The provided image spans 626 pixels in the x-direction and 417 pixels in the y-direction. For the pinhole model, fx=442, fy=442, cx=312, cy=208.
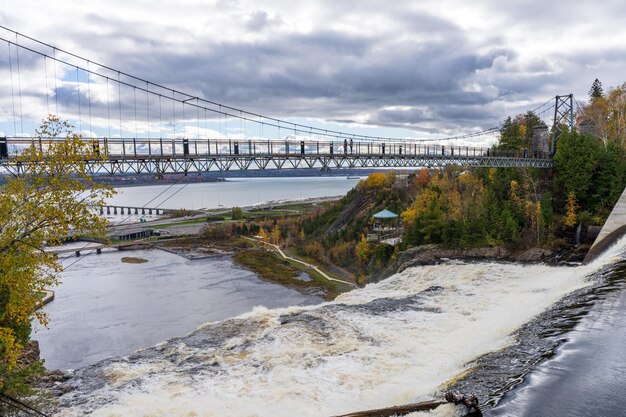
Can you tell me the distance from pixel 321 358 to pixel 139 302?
3387 cm

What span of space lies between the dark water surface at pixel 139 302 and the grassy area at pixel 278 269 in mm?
1777

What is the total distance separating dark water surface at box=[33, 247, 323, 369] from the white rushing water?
13.5m

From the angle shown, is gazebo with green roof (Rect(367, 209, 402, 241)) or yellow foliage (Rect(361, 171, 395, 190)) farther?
yellow foliage (Rect(361, 171, 395, 190))

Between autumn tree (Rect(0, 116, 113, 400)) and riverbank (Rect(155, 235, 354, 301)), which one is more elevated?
autumn tree (Rect(0, 116, 113, 400))

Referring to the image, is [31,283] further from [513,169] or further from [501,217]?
[513,169]

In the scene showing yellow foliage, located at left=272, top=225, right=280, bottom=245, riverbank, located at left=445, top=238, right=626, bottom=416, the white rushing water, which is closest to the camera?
riverbank, located at left=445, top=238, right=626, bottom=416

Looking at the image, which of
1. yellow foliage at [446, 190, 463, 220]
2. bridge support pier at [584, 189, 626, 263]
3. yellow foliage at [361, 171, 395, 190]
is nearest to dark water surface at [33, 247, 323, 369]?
yellow foliage at [446, 190, 463, 220]

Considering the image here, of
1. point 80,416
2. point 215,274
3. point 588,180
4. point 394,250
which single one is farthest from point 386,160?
point 80,416

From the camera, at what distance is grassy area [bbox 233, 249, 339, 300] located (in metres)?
51.6

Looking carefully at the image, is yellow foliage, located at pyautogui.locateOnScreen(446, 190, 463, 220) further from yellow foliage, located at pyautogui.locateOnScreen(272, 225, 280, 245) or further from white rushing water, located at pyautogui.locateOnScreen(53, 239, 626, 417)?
yellow foliage, located at pyautogui.locateOnScreen(272, 225, 280, 245)

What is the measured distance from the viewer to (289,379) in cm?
1544

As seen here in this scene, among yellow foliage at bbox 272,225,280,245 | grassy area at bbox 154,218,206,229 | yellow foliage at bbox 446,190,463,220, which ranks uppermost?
yellow foliage at bbox 446,190,463,220

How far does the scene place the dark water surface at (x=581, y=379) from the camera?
1057 centimetres

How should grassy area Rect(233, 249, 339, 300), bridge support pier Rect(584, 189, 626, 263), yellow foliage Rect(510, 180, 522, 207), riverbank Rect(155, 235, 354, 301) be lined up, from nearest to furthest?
bridge support pier Rect(584, 189, 626, 263), yellow foliage Rect(510, 180, 522, 207), riverbank Rect(155, 235, 354, 301), grassy area Rect(233, 249, 339, 300)
